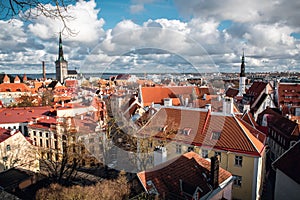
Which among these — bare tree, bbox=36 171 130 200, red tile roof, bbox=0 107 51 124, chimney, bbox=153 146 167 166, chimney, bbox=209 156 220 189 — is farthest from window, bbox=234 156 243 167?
red tile roof, bbox=0 107 51 124

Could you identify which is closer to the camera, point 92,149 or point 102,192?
point 102,192

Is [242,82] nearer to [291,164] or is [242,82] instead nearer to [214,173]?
[291,164]

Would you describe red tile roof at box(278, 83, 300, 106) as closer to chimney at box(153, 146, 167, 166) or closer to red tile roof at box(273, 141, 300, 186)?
red tile roof at box(273, 141, 300, 186)

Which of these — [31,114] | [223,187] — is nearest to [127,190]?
[223,187]

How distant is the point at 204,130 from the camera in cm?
1001

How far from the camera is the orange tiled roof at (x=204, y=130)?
919cm

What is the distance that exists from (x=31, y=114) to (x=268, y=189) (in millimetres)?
19568

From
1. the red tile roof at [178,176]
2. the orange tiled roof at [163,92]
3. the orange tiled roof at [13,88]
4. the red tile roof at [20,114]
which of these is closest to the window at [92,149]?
the red tile roof at [178,176]

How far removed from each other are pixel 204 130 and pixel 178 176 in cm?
405

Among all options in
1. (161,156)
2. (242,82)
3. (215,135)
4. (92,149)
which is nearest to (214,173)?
(161,156)

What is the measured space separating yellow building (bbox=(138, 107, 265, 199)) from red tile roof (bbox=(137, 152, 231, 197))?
161cm

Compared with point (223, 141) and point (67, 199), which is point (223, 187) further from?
point (67, 199)

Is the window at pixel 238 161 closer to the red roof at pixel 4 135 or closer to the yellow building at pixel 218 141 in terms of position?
the yellow building at pixel 218 141

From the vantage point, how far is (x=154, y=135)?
9.85 m
